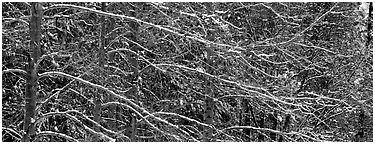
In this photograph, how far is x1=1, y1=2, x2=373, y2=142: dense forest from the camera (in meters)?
4.40

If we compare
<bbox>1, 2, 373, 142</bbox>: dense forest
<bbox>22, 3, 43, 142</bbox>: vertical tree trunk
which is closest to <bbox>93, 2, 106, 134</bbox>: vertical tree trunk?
<bbox>1, 2, 373, 142</bbox>: dense forest

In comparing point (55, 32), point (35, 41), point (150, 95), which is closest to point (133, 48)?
point (150, 95)

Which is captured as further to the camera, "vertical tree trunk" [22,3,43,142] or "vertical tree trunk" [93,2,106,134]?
"vertical tree trunk" [93,2,106,134]

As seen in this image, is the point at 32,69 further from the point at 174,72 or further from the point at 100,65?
the point at 100,65

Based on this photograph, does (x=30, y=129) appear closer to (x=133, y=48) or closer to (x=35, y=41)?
(x=35, y=41)

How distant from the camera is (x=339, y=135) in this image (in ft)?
36.9

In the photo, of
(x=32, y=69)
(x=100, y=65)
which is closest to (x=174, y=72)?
(x=32, y=69)

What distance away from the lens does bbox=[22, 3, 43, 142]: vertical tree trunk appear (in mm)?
4391

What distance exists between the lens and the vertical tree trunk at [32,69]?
173 inches

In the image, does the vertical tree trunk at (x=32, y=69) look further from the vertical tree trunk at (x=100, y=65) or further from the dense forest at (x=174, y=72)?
the vertical tree trunk at (x=100, y=65)

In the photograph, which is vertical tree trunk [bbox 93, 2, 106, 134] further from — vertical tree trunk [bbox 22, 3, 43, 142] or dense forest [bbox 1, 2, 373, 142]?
vertical tree trunk [bbox 22, 3, 43, 142]

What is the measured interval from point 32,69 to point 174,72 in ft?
4.34

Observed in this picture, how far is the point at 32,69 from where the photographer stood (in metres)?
4.39

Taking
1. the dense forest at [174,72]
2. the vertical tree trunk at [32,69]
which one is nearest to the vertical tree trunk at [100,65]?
the dense forest at [174,72]
